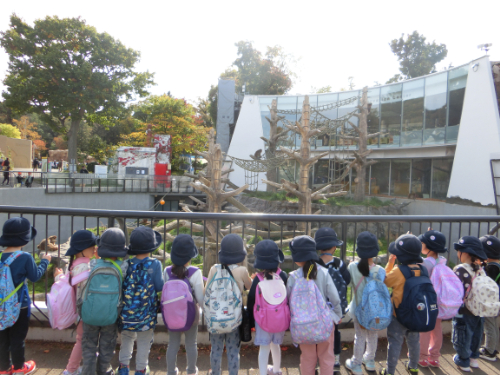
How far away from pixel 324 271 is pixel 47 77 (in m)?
29.8

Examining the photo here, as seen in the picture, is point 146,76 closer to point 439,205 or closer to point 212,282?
point 439,205

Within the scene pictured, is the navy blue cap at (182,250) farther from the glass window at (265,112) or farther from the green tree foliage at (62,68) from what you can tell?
the green tree foliage at (62,68)

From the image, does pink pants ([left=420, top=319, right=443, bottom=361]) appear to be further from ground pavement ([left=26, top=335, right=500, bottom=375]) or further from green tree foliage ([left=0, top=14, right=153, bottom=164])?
green tree foliage ([left=0, top=14, right=153, bottom=164])

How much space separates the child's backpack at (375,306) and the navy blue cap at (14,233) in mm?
3058

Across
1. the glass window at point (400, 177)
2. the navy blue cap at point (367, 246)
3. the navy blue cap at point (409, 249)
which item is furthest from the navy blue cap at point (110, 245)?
the glass window at point (400, 177)

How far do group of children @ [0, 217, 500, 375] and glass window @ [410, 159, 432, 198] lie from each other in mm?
18861

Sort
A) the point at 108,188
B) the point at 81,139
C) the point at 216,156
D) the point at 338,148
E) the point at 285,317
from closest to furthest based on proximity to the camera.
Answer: the point at 285,317 → the point at 216,156 → the point at 108,188 → the point at 338,148 → the point at 81,139

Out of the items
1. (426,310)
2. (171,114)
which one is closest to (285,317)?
(426,310)

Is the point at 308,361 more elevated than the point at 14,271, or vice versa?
the point at 14,271

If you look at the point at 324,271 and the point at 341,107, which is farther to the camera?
the point at 341,107

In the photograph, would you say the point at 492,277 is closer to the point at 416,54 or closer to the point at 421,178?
the point at 421,178

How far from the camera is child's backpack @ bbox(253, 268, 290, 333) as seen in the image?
Result: 2533mm

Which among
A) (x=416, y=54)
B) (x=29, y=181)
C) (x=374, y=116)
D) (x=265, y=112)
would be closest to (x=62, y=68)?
(x=29, y=181)

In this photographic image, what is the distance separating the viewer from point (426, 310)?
2643mm
